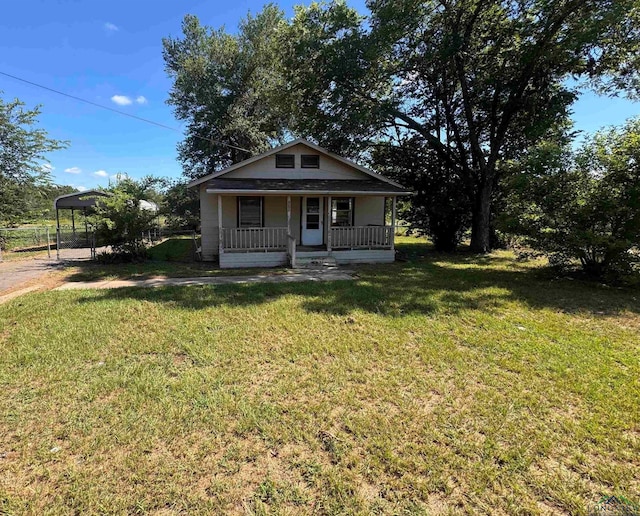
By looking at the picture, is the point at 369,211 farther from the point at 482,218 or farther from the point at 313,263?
the point at 482,218

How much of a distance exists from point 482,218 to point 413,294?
29.6 ft

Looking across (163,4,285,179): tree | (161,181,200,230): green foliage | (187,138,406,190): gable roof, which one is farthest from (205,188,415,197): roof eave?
(161,181,200,230): green foliage

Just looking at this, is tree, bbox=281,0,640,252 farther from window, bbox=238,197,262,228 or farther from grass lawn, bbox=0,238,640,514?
grass lawn, bbox=0,238,640,514

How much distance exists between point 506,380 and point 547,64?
1273cm

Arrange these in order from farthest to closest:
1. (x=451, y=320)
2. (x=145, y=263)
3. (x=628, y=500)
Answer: (x=145, y=263) < (x=451, y=320) < (x=628, y=500)

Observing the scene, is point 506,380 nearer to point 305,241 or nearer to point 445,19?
point 305,241

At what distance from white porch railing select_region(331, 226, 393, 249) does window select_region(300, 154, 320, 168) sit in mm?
2743

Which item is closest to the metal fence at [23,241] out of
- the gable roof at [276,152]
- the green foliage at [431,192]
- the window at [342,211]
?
the gable roof at [276,152]

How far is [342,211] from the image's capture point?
13.4m

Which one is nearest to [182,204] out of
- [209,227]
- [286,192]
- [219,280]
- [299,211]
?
[209,227]

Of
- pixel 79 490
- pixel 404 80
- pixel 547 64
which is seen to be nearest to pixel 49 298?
pixel 79 490

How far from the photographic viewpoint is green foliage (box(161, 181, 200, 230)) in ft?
89.0

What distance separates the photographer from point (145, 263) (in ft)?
37.0

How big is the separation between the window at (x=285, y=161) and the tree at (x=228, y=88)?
37.8 feet
